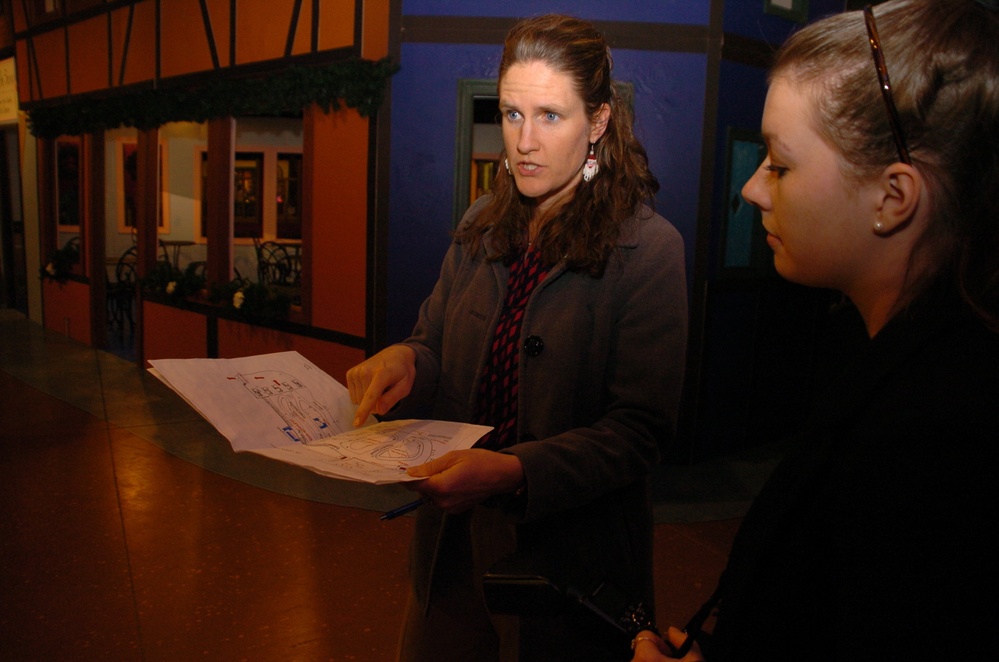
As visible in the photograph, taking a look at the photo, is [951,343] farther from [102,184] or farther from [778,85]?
[102,184]

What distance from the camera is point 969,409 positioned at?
0.69m

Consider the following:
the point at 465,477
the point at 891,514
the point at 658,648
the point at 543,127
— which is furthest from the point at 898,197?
the point at 543,127

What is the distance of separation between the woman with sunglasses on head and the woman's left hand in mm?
569

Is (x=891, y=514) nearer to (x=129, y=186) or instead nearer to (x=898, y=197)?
(x=898, y=197)

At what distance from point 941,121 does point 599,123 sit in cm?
99

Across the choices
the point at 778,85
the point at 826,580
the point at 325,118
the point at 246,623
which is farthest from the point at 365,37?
the point at 826,580

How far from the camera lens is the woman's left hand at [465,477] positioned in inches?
54.0

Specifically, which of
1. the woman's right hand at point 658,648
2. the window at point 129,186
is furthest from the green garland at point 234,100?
the woman's right hand at point 658,648

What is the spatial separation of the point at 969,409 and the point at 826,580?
0.22 meters

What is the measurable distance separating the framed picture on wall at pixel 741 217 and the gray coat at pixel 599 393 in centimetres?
393

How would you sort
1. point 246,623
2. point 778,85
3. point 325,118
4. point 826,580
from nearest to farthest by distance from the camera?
point 826,580 → point 778,85 → point 246,623 → point 325,118

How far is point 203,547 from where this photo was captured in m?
4.09

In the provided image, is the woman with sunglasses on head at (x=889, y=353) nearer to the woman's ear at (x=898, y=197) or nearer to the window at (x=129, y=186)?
the woman's ear at (x=898, y=197)

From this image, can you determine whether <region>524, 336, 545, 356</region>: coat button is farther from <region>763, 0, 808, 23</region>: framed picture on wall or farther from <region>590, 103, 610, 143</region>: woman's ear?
<region>763, 0, 808, 23</region>: framed picture on wall
